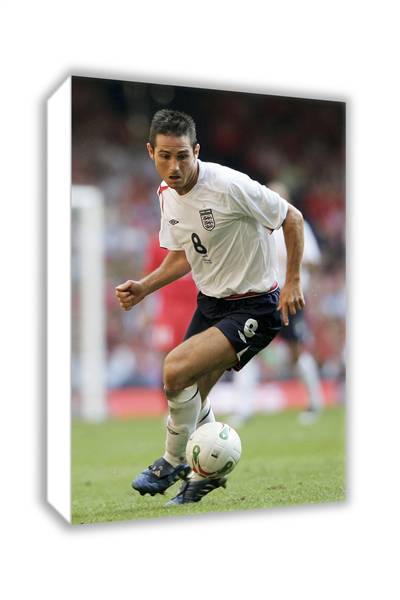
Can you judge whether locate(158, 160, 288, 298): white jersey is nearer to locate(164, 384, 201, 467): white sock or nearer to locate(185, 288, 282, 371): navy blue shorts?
locate(185, 288, 282, 371): navy blue shorts

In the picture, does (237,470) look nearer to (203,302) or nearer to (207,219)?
(203,302)

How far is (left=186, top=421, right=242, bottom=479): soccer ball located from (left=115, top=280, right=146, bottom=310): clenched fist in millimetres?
714

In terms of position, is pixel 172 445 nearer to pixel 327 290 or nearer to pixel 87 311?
pixel 87 311

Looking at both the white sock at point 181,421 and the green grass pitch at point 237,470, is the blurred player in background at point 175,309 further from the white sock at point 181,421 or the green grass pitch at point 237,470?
the white sock at point 181,421

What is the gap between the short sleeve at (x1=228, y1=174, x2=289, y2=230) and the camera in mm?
4312

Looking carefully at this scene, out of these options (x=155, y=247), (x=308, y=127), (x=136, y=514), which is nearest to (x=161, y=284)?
(x=136, y=514)

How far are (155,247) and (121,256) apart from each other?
116 inches

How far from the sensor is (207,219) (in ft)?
14.3

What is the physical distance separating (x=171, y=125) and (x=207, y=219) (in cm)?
49

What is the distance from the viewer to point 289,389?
11000 mm

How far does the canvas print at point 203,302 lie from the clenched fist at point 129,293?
0.5 inches
